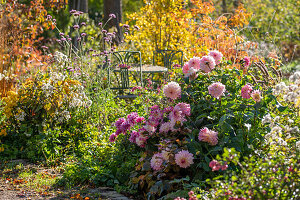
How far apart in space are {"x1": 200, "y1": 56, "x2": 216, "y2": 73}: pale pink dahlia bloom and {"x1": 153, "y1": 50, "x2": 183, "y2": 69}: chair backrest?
441cm

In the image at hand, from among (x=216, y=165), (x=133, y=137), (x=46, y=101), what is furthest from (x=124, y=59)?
(x=216, y=165)

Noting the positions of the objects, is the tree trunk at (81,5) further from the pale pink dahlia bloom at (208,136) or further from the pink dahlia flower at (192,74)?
the pale pink dahlia bloom at (208,136)

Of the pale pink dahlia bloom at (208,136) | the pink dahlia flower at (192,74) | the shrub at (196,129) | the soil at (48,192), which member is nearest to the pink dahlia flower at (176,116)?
the shrub at (196,129)

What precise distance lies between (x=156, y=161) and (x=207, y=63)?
3.35ft

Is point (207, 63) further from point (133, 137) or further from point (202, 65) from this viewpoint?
point (133, 137)

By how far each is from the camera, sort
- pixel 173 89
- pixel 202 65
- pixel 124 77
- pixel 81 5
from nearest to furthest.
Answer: pixel 173 89 < pixel 202 65 < pixel 124 77 < pixel 81 5

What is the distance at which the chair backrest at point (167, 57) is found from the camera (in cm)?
835

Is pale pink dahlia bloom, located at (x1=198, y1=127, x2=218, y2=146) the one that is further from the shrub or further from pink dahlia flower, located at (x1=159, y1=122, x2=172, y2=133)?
pink dahlia flower, located at (x1=159, y1=122, x2=172, y2=133)

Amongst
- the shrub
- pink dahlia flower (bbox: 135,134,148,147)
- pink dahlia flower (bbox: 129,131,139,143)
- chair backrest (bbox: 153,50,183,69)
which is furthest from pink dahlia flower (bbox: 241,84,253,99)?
chair backrest (bbox: 153,50,183,69)

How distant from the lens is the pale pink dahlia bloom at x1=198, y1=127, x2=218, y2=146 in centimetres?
335

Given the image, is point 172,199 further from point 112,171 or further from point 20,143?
point 20,143

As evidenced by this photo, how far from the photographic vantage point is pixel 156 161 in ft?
11.5

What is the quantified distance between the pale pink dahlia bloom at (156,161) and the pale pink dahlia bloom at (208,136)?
42 centimetres

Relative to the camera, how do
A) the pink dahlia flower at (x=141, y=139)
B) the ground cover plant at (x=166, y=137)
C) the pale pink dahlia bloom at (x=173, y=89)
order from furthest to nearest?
the pink dahlia flower at (x=141, y=139) < the pale pink dahlia bloom at (x=173, y=89) < the ground cover plant at (x=166, y=137)
